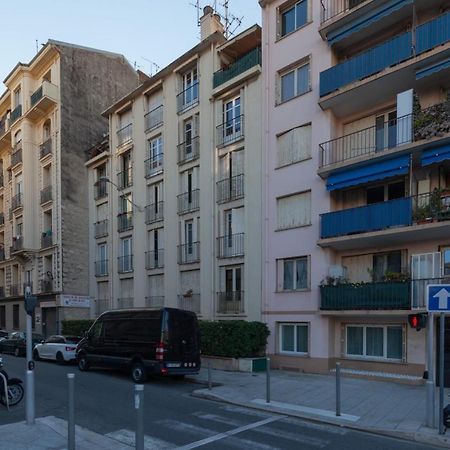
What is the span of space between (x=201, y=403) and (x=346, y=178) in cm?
860

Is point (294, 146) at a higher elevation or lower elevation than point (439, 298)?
higher

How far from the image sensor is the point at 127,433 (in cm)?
827

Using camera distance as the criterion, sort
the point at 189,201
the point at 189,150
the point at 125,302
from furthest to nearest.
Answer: the point at 125,302 < the point at 189,150 < the point at 189,201

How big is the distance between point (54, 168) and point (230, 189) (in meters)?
15.0

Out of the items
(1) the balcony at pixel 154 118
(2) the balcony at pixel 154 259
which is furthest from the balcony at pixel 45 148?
(2) the balcony at pixel 154 259

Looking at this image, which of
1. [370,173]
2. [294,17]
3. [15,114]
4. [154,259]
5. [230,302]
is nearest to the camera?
[370,173]

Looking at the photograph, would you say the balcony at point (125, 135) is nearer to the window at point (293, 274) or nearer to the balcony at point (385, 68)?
the window at point (293, 274)

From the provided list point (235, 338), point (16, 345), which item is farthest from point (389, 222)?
point (16, 345)

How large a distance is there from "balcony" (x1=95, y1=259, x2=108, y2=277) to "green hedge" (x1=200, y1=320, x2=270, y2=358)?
11.9 m

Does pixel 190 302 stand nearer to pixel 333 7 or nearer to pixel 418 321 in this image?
pixel 333 7

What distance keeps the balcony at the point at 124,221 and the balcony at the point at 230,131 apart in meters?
8.01

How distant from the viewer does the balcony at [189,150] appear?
2183cm

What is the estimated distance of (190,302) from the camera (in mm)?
21688

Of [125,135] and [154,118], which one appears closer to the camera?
[154,118]
